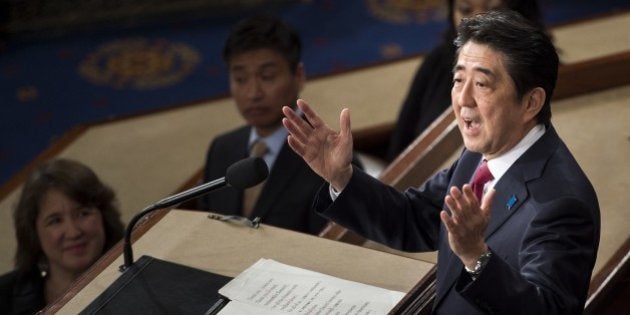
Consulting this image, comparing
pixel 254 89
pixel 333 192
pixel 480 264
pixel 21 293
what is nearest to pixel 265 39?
pixel 254 89

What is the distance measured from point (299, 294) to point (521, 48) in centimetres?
62

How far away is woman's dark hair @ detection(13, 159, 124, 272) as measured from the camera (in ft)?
10.1

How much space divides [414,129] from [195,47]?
80.6 inches

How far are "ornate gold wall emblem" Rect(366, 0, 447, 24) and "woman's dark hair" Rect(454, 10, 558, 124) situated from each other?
372 cm

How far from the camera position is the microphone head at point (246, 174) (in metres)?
2.15

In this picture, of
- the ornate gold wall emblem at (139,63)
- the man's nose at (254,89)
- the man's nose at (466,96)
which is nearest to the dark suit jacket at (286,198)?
the man's nose at (254,89)

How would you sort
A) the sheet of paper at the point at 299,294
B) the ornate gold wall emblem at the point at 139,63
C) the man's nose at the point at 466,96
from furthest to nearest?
the ornate gold wall emblem at the point at 139,63, the man's nose at the point at 466,96, the sheet of paper at the point at 299,294

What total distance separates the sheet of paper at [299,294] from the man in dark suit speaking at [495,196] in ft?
0.55

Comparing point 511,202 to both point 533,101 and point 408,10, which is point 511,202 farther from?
point 408,10

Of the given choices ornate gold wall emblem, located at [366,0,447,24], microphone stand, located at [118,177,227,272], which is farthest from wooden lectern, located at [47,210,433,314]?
ornate gold wall emblem, located at [366,0,447,24]

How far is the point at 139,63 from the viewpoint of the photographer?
219 inches

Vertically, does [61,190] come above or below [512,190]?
above

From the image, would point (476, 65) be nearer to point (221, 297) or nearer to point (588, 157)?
point (221, 297)

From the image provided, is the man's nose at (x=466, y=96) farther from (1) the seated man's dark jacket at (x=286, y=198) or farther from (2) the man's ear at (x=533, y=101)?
(1) the seated man's dark jacket at (x=286, y=198)
